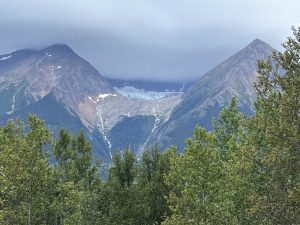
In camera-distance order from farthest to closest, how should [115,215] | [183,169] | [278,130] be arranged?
[115,215] → [183,169] → [278,130]

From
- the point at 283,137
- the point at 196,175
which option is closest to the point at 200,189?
the point at 196,175

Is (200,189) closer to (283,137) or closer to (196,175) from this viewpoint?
(196,175)

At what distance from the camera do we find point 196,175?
3847 centimetres

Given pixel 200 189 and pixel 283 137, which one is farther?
pixel 200 189

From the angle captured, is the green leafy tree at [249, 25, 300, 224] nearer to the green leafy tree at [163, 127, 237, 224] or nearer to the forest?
the forest

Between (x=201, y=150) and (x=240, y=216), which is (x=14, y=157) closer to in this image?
(x=201, y=150)

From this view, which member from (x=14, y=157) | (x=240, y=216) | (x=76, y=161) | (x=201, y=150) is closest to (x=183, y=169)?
(x=201, y=150)

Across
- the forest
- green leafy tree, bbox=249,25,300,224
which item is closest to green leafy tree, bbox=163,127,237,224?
the forest

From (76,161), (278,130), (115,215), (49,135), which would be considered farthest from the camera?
(76,161)

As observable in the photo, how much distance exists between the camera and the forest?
29172 millimetres

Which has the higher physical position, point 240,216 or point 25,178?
point 25,178

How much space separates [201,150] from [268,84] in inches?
403

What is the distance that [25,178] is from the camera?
41.7m

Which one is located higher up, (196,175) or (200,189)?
(196,175)
